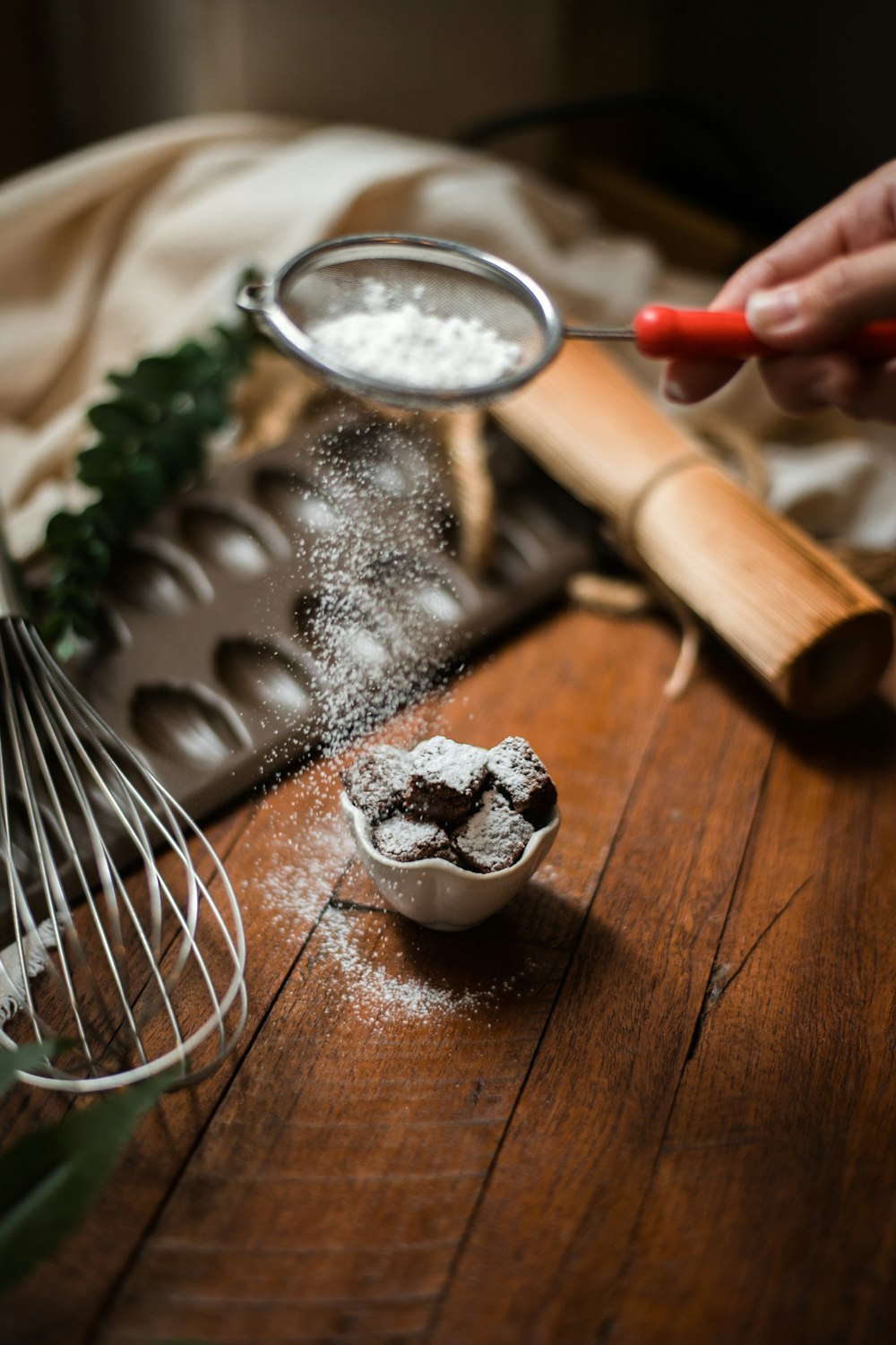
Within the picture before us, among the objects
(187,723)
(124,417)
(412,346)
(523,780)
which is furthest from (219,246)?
(523,780)

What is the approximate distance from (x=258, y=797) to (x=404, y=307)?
0.84ft

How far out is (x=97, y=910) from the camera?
0.48 meters

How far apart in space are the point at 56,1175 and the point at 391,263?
17.1 inches

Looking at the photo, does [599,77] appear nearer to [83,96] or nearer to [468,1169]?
[83,96]

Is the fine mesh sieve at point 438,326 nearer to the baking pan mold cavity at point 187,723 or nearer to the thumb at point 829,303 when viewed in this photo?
the thumb at point 829,303

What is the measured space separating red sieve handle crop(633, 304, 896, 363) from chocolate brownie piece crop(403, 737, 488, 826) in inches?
8.4

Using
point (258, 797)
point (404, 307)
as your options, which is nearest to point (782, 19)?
point (404, 307)

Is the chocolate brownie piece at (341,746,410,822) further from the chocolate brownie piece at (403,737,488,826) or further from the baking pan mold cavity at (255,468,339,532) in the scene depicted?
the baking pan mold cavity at (255,468,339,532)

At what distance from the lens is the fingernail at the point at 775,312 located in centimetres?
54

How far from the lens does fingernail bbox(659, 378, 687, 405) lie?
1.99 feet

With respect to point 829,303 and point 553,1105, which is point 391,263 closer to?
point 829,303

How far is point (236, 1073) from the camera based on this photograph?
42cm

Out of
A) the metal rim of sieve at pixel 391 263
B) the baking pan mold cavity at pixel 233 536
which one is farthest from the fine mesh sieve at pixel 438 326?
the baking pan mold cavity at pixel 233 536

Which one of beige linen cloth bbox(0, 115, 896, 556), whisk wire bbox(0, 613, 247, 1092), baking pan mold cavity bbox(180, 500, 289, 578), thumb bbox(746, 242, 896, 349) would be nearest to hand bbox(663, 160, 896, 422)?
thumb bbox(746, 242, 896, 349)
